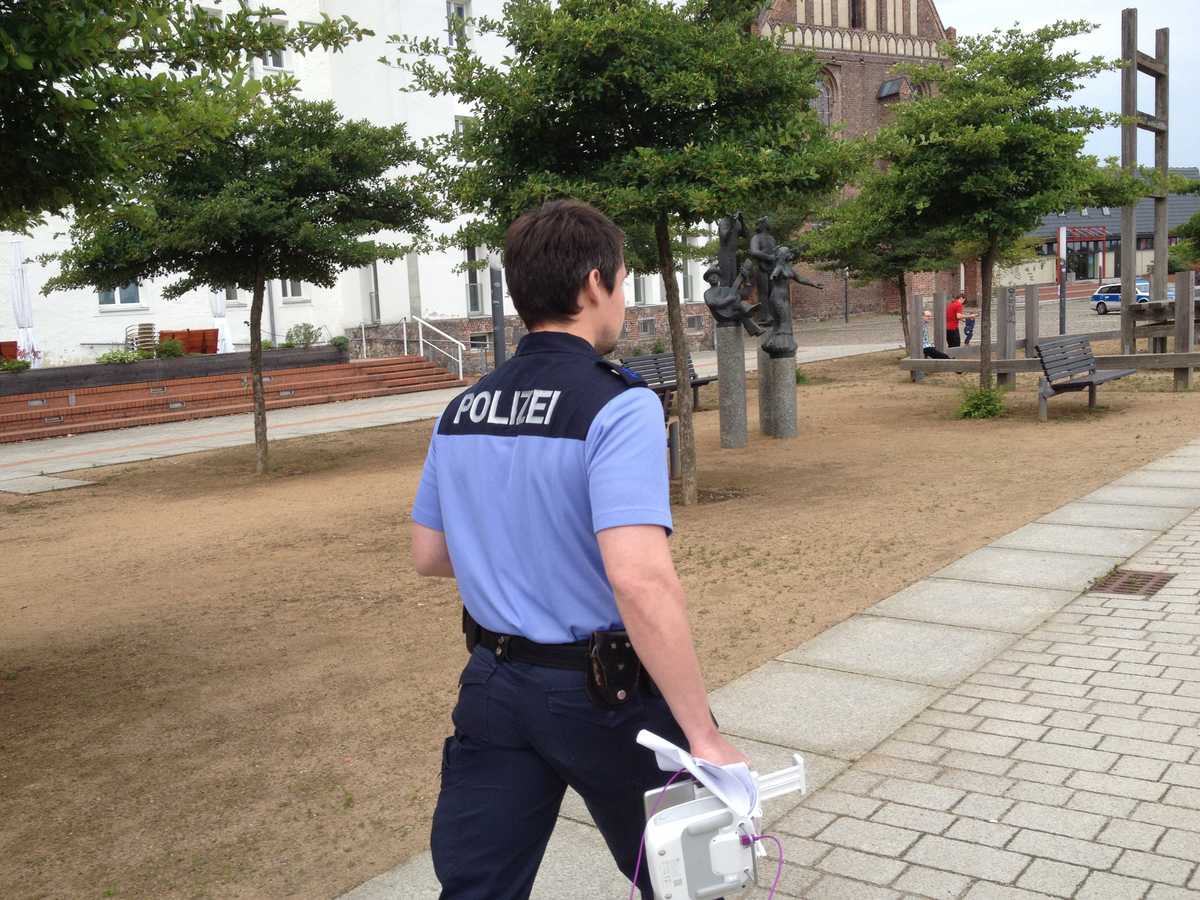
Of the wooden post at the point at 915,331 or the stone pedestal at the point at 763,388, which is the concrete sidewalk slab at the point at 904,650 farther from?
the wooden post at the point at 915,331

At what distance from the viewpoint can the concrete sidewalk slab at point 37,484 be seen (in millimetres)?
14055

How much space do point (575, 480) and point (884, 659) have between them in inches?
148

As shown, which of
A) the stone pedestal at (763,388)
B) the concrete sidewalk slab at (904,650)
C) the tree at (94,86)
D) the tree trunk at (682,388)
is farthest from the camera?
the stone pedestal at (763,388)

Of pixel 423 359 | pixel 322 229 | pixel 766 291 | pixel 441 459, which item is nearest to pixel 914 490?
pixel 766 291

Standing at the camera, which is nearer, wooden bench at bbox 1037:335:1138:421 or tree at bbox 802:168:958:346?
wooden bench at bbox 1037:335:1138:421

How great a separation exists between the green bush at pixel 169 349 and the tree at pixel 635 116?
54.2ft

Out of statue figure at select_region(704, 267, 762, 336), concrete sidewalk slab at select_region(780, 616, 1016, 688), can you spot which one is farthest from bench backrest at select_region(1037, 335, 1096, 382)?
concrete sidewalk slab at select_region(780, 616, 1016, 688)

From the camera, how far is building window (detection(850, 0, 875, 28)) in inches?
1908

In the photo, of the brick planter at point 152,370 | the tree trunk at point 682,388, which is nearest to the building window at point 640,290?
the brick planter at point 152,370

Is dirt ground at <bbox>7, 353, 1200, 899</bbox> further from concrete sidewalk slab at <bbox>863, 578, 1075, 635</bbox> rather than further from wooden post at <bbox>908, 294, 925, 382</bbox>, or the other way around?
wooden post at <bbox>908, 294, 925, 382</bbox>

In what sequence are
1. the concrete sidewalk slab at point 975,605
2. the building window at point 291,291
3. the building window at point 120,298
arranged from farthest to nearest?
the building window at point 291,291 < the building window at point 120,298 < the concrete sidewalk slab at point 975,605

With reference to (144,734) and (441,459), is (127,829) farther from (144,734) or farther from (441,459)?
(441,459)

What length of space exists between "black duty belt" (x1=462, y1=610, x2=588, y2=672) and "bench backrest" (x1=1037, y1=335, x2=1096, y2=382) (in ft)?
45.4

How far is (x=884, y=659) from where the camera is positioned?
5.53 meters
